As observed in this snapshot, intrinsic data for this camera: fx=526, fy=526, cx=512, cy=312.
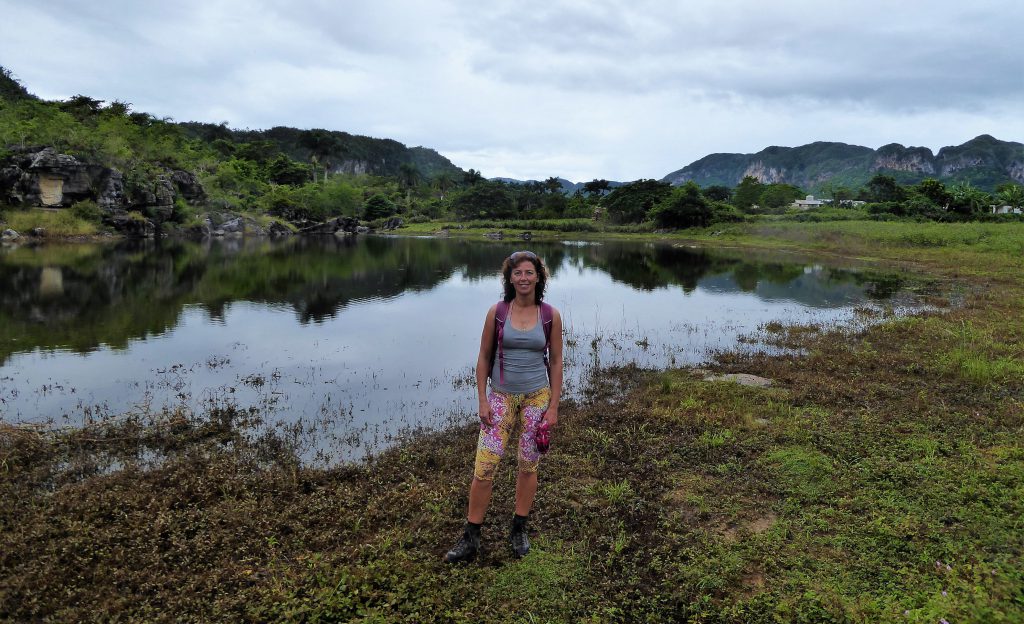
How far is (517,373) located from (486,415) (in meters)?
0.43

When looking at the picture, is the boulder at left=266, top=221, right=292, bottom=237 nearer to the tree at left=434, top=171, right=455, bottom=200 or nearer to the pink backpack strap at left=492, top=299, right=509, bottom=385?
the tree at left=434, top=171, right=455, bottom=200

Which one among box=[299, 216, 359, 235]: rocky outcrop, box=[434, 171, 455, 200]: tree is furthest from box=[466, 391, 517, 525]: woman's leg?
box=[434, 171, 455, 200]: tree

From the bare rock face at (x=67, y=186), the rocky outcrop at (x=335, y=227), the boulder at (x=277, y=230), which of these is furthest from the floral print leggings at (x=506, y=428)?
the rocky outcrop at (x=335, y=227)

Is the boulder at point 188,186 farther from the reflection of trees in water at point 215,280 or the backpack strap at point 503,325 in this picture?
the backpack strap at point 503,325

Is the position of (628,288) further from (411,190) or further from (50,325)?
(411,190)

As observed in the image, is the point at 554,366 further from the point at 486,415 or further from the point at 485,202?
the point at 485,202

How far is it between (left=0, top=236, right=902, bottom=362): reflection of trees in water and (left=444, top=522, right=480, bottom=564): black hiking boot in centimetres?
1239

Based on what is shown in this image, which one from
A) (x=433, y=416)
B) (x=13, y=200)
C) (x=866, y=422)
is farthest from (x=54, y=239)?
(x=866, y=422)

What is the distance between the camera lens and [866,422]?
7.48 meters

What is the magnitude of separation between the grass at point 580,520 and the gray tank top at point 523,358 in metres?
1.49

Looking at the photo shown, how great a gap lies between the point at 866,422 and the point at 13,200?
214 ft

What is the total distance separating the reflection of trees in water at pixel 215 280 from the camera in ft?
49.8

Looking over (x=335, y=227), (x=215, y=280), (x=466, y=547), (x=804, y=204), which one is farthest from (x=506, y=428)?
(x=804, y=204)

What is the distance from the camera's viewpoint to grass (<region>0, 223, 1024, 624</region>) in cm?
385
